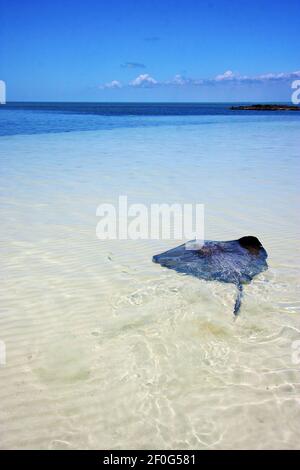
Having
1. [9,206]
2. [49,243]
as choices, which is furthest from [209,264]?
[9,206]

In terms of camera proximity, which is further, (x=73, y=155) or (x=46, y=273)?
(x=73, y=155)

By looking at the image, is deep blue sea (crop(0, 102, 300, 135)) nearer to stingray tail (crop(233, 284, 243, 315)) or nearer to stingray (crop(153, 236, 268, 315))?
stingray (crop(153, 236, 268, 315))

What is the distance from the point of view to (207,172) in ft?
40.9

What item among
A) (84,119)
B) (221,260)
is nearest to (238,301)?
(221,260)

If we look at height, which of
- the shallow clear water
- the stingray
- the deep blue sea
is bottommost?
the shallow clear water

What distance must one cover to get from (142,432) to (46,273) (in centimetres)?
303

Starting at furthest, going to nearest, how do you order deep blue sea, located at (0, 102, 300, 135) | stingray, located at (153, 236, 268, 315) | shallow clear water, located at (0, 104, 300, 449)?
deep blue sea, located at (0, 102, 300, 135) < stingray, located at (153, 236, 268, 315) < shallow clear water, located at (0, 104, 300, 449)

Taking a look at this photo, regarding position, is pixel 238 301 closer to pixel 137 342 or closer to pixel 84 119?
pixel 137 342

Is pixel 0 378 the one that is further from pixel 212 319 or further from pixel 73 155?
pixel 73 155

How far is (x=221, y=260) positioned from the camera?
207 inches

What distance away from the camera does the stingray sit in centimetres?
504

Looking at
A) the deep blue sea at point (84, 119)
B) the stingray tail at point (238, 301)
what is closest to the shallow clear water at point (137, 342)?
the stingray tail at point (238, 301)

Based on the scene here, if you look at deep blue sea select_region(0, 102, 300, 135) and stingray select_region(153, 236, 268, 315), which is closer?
stingray select_region(153, 236, 268, 315)

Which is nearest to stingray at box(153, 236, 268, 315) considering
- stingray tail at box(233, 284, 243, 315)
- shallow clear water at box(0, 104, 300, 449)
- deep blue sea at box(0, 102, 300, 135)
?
stingray tail at box(233, 284, 243, 315)
